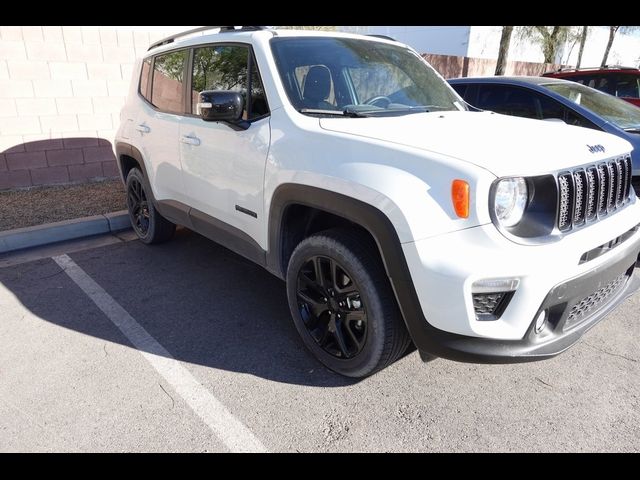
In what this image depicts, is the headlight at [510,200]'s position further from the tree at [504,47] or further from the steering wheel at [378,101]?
the tree at [504,47]

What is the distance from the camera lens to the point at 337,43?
3.38 meters

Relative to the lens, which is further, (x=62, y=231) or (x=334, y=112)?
(x=62, y=231)

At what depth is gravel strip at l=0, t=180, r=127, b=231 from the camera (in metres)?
5.53

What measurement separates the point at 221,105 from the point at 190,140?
2.64ft

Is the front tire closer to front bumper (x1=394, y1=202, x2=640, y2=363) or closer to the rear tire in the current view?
front bumper (x1=394, y1=202, x2=640, y2=363)

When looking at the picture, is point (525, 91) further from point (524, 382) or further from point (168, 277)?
point (168, 277)

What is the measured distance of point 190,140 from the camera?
362 centimetres

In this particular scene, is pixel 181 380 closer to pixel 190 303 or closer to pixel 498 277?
→ pixel 190 303

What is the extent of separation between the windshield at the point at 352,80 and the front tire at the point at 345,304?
33.5 inches

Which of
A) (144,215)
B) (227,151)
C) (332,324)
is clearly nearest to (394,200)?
(332,324)

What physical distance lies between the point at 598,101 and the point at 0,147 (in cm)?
761

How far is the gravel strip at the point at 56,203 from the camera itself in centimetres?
553

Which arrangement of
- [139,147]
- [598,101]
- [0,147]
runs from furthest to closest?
1. [0,147]
2. [598,101]
3. [139,147]
